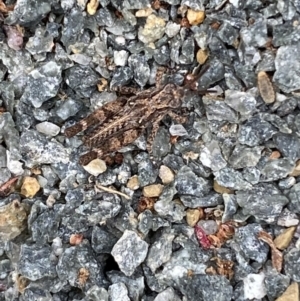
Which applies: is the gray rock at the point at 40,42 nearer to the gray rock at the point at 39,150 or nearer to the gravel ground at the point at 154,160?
the gravel ground at the point at 154,160

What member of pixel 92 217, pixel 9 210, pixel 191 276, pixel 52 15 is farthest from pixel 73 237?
pixel 52 15

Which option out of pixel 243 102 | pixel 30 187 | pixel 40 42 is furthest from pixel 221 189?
pixel 40 42

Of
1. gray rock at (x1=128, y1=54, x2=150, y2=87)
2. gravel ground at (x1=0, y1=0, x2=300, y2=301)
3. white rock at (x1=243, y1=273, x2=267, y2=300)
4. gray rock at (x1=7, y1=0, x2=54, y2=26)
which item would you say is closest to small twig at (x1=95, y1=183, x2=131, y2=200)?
gravel ground at (x1=0, y1=0, x2=300, y2=301)

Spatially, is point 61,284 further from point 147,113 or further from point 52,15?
point 52,15

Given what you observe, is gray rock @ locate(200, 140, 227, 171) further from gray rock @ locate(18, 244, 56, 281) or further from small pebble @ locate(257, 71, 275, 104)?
gray rock @ locate(18, 244, 56, 281)

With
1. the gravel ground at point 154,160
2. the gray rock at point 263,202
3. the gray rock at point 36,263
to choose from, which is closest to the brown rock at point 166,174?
the gravel ground at point 154,160
